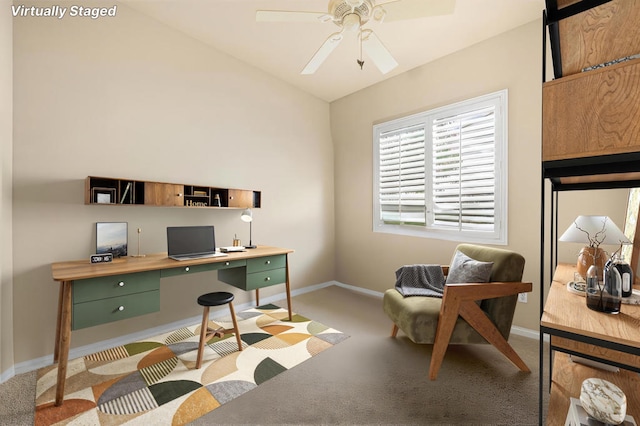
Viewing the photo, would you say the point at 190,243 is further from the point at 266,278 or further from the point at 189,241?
the point at 266,278

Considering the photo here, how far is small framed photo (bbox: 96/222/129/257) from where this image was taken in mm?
2431

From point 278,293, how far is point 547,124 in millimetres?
3354

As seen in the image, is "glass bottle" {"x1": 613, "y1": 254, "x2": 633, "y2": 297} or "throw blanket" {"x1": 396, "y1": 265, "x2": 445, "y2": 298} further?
"throw blanket" {"x1": 396, "y1": 265, "x2": 445, "y2": 298}

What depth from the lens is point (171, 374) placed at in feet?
6.77

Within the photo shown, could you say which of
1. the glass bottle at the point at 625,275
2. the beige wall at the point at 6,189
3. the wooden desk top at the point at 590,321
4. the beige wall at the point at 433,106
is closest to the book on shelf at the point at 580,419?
the wooden desk top at the point at 590,321

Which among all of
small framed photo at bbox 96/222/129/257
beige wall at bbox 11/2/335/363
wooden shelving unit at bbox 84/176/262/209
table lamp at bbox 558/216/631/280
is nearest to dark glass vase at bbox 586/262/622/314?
table lamp at bbox 558/216/631/280

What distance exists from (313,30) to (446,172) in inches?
79.4

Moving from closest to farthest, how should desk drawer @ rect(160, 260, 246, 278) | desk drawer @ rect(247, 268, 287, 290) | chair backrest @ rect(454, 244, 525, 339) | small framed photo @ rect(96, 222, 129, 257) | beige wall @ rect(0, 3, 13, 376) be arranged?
beige wall @ rect(0, 3, 13, 376) → chair backrest @ rect(454, 244, 525, 339) → desk drawer @ rect(160, 260, 246, 278) → small framed photo @ rect(96, 222, 129, 257) → desk drawer @ rect(247, 268, 287, 290)

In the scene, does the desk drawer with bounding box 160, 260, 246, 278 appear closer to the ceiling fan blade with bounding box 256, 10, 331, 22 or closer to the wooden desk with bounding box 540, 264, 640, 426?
the ceiling fan blade with bounding box 256, 10, 331, 22

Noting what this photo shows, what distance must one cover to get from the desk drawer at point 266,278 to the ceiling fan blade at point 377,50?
210cm

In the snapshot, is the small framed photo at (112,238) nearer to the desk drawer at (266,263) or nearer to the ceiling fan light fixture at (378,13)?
the desk drawer at (266,263)

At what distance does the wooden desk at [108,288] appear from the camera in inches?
69.4

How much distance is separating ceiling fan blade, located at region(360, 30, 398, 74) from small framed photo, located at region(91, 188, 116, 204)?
2316 millimetres

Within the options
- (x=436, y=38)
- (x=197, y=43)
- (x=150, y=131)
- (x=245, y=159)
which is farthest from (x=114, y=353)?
A: (x=436, y=38)
